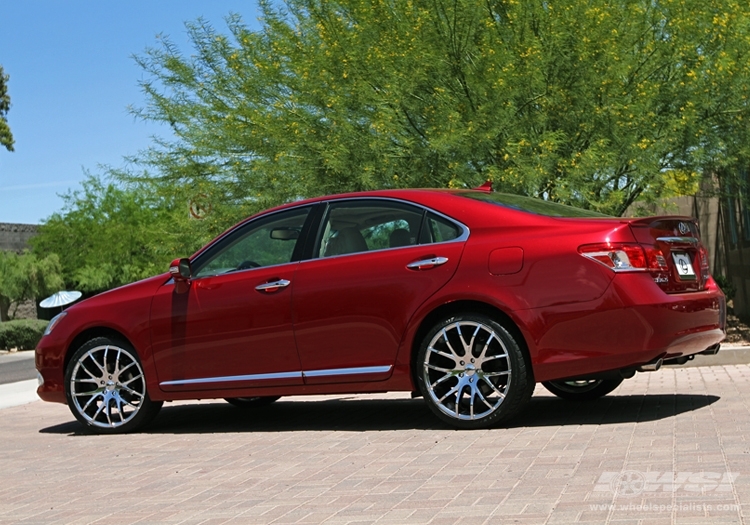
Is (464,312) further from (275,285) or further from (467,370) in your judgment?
(275,285)

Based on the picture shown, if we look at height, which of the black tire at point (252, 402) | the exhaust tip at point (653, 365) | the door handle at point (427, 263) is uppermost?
the door handle at point (427, 263)

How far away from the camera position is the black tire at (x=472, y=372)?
750cm

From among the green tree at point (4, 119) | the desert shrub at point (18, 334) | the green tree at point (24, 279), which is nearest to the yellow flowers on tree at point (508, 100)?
the desert shrub at point (18, 334)

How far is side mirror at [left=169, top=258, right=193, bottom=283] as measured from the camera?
8688mm

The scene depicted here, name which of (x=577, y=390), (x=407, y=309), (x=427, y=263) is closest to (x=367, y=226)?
(x=427, y=263)

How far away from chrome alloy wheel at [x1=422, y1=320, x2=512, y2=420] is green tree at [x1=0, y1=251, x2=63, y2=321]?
124ft

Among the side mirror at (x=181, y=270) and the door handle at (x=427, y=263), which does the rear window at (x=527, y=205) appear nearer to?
the door handle at (x=427, y=263)

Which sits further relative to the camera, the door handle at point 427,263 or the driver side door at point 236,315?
the driver side door at point 236,315

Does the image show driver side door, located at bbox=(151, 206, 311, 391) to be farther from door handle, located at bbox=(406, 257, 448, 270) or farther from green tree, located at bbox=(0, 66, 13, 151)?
green tree, located at bbox=(0, 66, 13, 151)

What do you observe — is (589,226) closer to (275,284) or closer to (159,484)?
(275,284)

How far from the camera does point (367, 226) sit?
837 cm

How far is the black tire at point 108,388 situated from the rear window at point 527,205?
2904 mm

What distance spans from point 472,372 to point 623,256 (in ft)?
4.03

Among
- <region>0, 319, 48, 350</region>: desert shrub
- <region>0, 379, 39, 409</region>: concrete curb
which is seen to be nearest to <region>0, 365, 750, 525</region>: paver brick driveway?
<region>0, 379, 39, 409</region>: concrete curb
